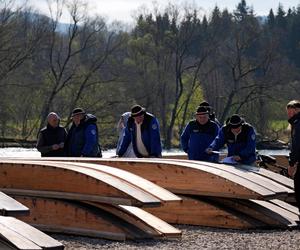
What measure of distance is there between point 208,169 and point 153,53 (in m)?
44.5

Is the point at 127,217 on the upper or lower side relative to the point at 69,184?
lower

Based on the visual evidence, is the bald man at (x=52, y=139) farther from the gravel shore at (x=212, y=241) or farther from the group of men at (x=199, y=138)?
the gravel shore at (x=212, y=241)

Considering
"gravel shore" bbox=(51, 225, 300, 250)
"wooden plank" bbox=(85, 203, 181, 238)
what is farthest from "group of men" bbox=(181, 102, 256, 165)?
"wooden plank" bbox=(85, 203, 181, 238)

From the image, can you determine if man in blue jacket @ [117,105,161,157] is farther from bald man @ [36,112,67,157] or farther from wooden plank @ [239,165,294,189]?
wooden plank @ [239,165,294,189]

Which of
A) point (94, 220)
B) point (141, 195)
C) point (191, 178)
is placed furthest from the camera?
point (191, 178)

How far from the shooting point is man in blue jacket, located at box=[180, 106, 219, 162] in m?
11.4

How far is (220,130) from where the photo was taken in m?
11.1

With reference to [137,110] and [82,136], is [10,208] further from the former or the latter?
[82,136]

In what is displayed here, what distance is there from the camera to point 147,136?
441 inches

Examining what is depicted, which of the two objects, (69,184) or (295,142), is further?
(295,142)

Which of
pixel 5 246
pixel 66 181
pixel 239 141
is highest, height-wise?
pixel 239 141

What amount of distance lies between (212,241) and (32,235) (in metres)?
2.81

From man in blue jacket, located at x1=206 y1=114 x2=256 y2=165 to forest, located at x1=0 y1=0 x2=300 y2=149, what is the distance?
3227 cm

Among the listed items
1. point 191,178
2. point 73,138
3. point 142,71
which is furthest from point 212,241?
point 142,71
